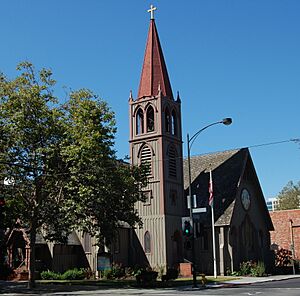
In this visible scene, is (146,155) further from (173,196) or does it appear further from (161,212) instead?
(161,212)

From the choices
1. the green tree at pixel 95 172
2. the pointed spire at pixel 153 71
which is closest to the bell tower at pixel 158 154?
the pointed spire at pixel 153 71

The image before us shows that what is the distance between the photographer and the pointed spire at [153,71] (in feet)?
154

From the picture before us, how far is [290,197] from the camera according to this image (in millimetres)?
85312

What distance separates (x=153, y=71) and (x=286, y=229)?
25883mm

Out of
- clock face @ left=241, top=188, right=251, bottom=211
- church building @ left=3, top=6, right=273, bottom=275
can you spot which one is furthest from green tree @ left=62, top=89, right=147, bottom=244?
clock face @ left=241, top=188, right=251, bottom=211

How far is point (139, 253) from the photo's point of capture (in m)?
45.3

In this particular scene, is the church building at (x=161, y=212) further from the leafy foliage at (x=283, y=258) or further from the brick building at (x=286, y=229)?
the brick building at (x=286, y=229)

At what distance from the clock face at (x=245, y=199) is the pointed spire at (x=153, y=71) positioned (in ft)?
37.5

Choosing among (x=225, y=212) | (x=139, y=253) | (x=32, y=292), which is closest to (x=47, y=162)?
(x=32, y=292)

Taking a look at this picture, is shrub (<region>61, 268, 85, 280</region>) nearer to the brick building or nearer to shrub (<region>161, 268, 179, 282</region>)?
shrub (<region>161, 268, 179, 282</region>)

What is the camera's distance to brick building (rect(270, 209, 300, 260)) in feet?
191

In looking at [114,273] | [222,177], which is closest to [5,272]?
[114,273]

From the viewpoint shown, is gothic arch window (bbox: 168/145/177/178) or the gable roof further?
the gable roof

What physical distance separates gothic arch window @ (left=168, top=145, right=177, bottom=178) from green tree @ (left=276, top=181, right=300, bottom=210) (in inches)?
1628
